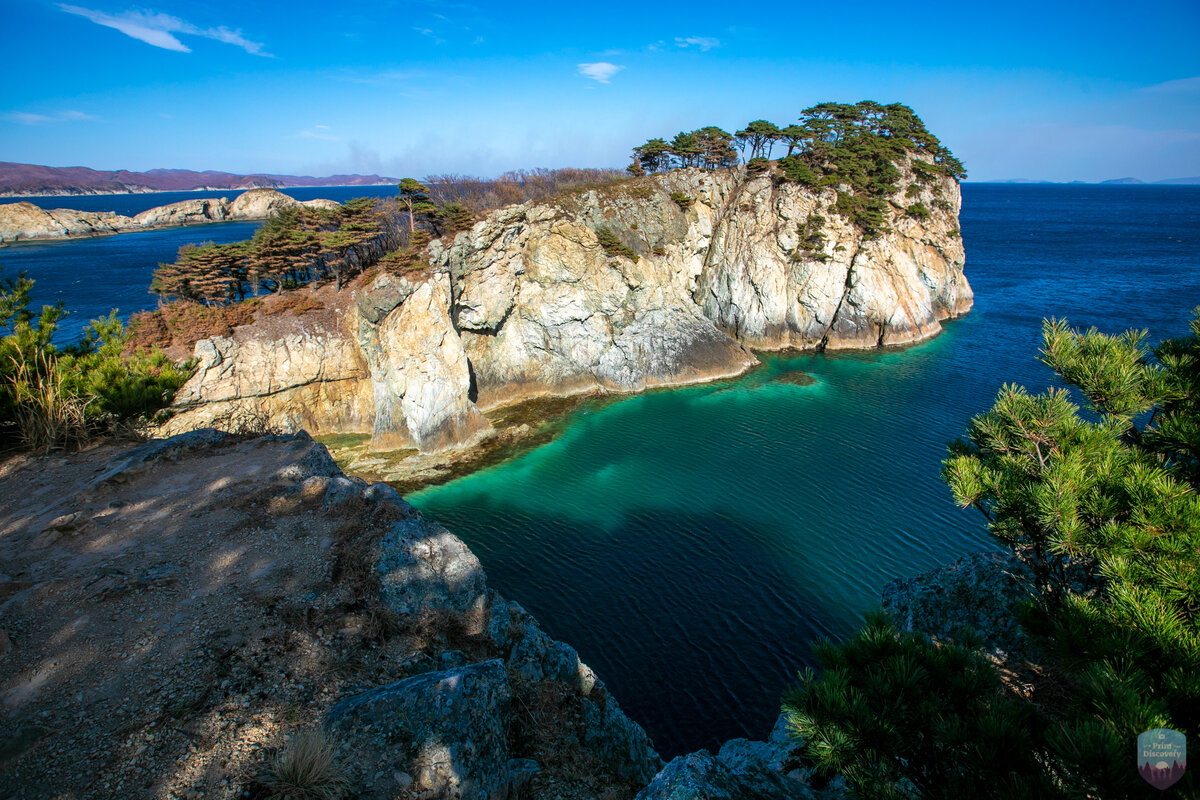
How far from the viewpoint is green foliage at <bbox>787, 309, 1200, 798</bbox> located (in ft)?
10.4

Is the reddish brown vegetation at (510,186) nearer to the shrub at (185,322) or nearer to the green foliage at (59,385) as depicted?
the shrub at (185,322)

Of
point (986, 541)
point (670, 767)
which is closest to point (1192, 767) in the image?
point (670, 767)

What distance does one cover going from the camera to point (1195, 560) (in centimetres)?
395

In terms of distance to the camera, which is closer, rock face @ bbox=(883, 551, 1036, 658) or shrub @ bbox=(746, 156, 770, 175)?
rock face @ bbox=(883, 551, 1036, 658)

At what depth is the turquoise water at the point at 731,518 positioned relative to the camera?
45.3ft

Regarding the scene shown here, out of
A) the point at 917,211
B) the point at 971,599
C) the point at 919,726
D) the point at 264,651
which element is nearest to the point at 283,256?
the point at 264,651

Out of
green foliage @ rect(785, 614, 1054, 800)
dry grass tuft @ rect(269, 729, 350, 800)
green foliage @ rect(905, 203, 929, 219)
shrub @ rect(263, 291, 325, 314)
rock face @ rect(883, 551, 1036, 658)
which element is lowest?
rock face @ rect(883, 551, 1036, 658)

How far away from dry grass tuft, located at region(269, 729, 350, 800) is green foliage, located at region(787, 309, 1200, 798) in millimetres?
4330

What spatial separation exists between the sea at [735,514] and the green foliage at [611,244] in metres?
9.98

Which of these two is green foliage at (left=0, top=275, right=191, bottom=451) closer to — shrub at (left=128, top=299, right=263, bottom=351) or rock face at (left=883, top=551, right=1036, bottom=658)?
shrub at (left=128, top=299, right=263, bottom=351)

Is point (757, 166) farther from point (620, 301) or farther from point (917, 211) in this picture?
point (620, 301)

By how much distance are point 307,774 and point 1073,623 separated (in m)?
6.65

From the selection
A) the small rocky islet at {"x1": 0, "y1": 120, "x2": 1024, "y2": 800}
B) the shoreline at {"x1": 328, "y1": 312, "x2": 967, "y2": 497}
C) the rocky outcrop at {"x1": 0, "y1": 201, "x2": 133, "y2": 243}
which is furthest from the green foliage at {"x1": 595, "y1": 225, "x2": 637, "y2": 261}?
the rocky outcrop at {"x1": 0, "y1": 201, "x2": 133, "y2": 243}

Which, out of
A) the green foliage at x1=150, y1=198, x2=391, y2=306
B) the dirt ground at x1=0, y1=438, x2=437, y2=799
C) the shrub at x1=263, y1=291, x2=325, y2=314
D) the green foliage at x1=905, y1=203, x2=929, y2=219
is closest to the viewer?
the dirt ground at x1=0, y1=438, x2=437, y2=799
